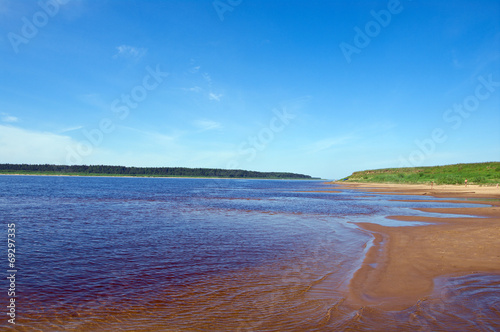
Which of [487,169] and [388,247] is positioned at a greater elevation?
[487,169]

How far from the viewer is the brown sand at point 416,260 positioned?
25.1 ft

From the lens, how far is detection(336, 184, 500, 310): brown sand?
7.65 meters

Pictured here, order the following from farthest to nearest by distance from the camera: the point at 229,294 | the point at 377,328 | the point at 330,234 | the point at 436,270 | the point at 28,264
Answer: the point at 330,234
the point at 28,264
the point at 436,270
the point at 229,294
the point at 377,328

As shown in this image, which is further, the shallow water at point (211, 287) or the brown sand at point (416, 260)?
the brown sand at point (416, 260)

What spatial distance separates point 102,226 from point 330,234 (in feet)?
43.3

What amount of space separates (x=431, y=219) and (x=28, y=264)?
23.0m

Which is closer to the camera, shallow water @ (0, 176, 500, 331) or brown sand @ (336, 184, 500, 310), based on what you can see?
shallow water @ (0, 176, 500, 331)

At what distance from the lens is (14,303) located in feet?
23.1

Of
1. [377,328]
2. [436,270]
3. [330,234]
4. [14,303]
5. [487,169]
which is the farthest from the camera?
[487,169]

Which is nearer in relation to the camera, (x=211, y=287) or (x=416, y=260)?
(x=211, y=287)

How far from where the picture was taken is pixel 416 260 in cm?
1066

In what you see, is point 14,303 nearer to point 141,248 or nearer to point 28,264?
point 28,264

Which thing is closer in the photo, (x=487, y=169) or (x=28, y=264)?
(x=28, y=264)

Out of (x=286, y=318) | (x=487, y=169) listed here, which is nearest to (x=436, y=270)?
(x=286, y=318)
